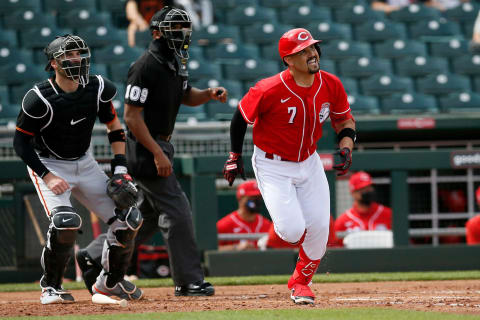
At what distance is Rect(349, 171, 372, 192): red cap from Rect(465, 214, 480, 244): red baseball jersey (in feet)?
3.13

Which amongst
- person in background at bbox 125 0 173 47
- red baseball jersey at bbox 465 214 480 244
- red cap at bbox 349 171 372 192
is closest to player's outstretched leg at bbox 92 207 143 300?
red cap at bbox 349 171 372 192

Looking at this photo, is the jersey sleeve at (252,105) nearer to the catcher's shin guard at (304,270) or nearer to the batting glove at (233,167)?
the batting glove at (233,167)

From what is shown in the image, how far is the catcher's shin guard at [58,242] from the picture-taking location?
451cm

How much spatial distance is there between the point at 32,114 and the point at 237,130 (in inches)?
45.3

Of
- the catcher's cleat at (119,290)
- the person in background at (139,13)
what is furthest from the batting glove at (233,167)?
the person in background at (139,13)

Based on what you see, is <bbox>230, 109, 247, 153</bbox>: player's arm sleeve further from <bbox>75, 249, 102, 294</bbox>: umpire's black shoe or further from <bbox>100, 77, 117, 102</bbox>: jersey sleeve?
<bbox>75, 249, 102, 294</bbox>: umpire's black shoe

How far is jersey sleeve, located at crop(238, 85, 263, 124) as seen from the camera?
442cm

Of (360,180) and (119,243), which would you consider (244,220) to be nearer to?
(360,180)

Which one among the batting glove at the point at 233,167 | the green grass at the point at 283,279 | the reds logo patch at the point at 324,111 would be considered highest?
the reds logo patch at the point at 324,111

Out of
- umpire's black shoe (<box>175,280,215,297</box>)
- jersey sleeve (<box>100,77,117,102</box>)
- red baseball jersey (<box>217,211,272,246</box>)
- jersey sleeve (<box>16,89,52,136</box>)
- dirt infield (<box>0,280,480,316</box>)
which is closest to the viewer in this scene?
dirt infield (<box>0,280,480,316</box>)

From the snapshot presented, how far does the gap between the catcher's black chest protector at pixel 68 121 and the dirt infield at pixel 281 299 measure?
902 mm

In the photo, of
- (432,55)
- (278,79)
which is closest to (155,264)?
(278,79)

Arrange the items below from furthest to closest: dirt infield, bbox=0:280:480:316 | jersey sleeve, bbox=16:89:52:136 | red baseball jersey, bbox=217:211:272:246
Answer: red baseball jersey, bbox=217:211:272:246
jersey sleeve, bbox=16:89:52:136
dirt infield, bbox=0:280:480:316

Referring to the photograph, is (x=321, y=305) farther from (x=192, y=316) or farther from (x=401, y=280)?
(x=401, y=280)
